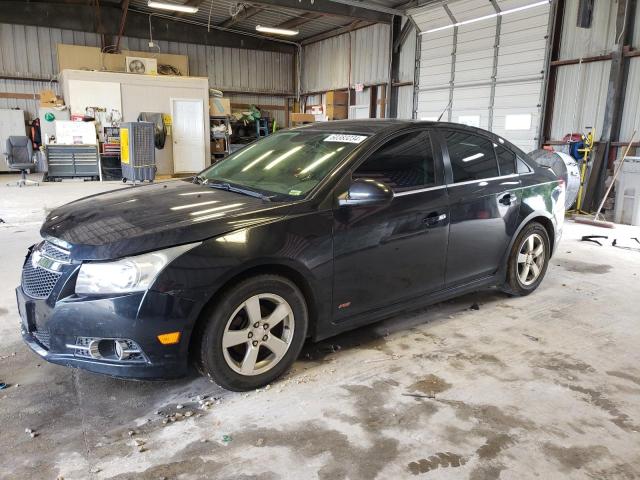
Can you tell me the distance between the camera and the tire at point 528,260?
3931 mm

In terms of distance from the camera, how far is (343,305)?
2.82m

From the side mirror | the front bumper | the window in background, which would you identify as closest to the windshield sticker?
the side mirror


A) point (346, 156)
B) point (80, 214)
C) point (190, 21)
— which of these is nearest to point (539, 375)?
point (346, 156)

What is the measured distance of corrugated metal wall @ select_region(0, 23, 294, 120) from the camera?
1551 cm

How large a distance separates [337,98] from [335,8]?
3961 mm

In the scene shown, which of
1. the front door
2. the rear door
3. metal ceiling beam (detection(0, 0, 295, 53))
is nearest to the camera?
the front door

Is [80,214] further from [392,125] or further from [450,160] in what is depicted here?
[450,160]

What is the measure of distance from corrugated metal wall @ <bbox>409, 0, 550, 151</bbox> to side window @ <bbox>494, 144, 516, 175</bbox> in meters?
7.49

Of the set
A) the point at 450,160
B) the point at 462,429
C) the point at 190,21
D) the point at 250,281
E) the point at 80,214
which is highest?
the point at 190,21

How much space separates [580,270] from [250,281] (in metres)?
4.11

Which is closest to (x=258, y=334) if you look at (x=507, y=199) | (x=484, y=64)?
(x=507, y=199)

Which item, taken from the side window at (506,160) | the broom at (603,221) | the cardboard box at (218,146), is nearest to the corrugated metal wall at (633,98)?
the broom at (603,221)

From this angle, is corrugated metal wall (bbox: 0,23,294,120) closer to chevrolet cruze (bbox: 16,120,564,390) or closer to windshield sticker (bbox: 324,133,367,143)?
chevrolet cruze (bbox: 16,120,564,390)

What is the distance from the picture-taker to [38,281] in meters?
2.43
